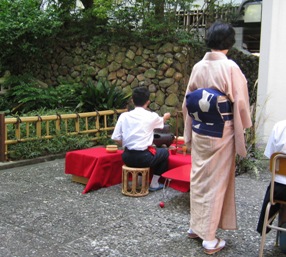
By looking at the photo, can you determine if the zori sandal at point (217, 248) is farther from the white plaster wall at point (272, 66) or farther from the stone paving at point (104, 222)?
the white plaster wall at point (272, 66)

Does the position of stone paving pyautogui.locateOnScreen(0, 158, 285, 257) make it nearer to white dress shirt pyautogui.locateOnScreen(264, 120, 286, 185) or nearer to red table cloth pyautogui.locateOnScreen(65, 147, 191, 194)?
red table cloth pyautogui.locateOnScreen(65, 147, 191, 194)

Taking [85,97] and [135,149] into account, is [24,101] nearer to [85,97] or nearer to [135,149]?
[85,97]

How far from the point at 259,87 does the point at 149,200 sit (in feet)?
10.3

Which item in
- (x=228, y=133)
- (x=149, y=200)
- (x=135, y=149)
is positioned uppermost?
(x=228, y=133)

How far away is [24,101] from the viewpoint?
28.1 feet

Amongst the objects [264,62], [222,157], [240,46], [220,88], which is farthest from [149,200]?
[240,46]

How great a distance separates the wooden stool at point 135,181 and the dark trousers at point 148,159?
0.22 ft

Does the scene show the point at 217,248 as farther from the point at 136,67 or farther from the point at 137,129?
the point at 136,67

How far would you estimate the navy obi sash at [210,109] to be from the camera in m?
3.18

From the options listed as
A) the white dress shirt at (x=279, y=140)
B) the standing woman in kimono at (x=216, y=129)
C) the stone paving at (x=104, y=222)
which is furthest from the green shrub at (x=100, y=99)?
the white dress shirt at (x=279, y=140)

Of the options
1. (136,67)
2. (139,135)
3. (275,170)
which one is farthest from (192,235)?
(136,67)

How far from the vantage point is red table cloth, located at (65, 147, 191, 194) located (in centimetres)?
494

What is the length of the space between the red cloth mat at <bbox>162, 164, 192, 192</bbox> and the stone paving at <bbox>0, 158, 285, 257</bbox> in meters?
0.22

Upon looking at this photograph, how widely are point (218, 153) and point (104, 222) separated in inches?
57.1
